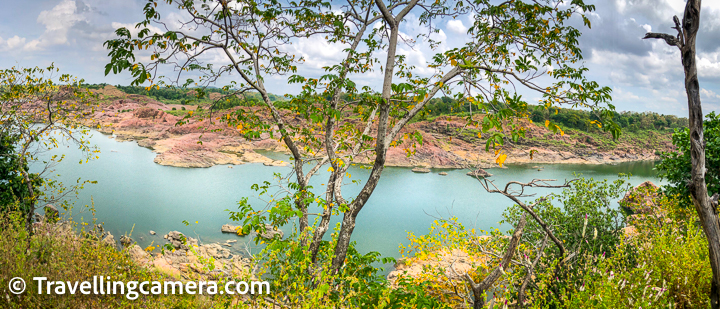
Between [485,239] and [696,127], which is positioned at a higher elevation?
[696,127]

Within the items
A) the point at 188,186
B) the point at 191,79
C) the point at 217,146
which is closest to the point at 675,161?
the point at 191,79

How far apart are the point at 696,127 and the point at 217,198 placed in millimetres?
12010

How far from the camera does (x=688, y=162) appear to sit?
4805 mm

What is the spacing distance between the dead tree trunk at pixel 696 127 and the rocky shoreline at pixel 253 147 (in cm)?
1456

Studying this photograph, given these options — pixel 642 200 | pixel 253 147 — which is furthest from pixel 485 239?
pixel 253 147

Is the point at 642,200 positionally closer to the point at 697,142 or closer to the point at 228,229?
the point at 697,142

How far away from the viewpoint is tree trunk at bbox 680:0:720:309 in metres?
2.09

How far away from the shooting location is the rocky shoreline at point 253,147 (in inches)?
725

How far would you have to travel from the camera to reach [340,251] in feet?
10.9

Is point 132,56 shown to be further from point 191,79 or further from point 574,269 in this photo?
point 574,269

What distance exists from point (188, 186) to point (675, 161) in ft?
46.8

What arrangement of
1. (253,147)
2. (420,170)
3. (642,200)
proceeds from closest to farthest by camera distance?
(642,200) < (420,170) < (253,147)

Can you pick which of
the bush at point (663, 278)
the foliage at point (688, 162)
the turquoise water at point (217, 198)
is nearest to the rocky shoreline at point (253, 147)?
the turquoise water at point (217, 198)

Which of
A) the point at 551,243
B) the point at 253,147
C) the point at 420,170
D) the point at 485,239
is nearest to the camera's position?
the point at 551,243
